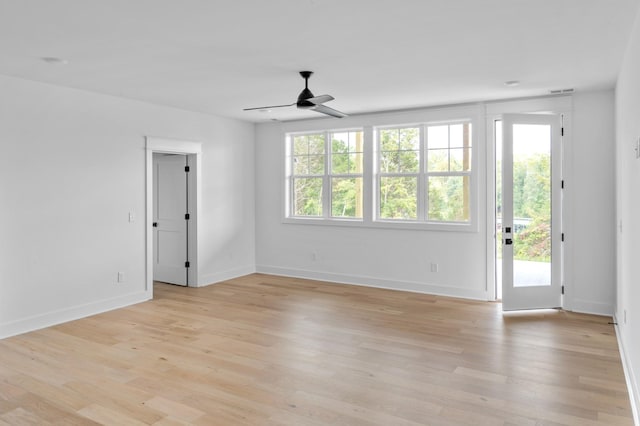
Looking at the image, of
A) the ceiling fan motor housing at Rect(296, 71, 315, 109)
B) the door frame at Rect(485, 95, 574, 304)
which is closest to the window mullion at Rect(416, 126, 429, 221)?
the door frame at Rect(485, 95, 574, 304)

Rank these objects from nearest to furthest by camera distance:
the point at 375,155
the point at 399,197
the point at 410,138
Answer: the point at 410,138 < the point at 399,197 < the point at 375,155

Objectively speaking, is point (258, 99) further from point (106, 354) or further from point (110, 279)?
point (106, 354)

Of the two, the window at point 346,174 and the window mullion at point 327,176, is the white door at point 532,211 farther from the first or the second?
the window mullion at point 327,176

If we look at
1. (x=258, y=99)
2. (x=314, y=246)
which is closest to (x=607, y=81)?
(x=258, y=99)

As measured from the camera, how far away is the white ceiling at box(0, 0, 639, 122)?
2.79 metres

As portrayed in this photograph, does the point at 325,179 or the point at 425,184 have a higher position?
the point at 325,179

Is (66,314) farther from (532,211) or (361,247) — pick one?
(532,211)

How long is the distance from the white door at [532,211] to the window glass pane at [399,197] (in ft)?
4.65

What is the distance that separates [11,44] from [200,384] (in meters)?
2.96

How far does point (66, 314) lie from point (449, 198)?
194 inches

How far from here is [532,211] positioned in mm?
5320

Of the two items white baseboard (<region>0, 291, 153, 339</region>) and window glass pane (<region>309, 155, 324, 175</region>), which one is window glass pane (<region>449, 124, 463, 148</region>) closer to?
window glass pane (<region>309, 155, 324, 175</region>)

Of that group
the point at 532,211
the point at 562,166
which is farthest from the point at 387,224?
the point at 562,166

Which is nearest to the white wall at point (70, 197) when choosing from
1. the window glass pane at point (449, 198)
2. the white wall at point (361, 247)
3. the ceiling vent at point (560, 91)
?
the white wall at point (361, 247)
